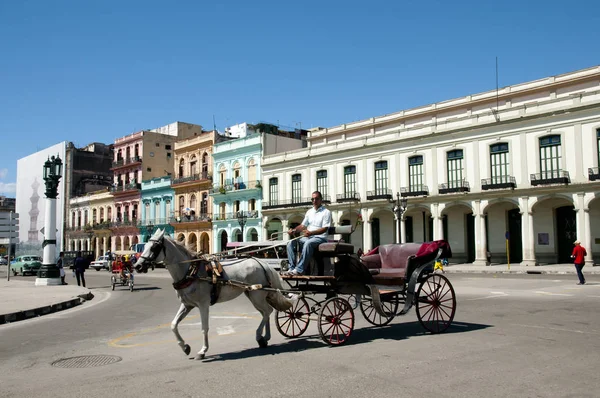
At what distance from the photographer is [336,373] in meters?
6.30

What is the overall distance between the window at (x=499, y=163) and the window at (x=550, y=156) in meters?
2.30

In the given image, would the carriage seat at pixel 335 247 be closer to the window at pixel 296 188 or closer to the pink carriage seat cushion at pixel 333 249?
the pink carriage seat cushion at pixel 333 249

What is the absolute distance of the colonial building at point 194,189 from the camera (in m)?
57.4

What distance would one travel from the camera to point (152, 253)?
24.0ft

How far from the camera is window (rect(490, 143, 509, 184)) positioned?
35.9 metres

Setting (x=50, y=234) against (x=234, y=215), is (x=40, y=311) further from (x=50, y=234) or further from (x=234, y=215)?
(x=234, y=215)

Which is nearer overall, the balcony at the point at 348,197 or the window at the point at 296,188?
the balcony at the point at 348,197

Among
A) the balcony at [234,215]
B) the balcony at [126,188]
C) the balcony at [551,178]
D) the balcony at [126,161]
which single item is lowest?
the balcony at [234,215]

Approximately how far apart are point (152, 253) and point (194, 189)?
52.6 metres

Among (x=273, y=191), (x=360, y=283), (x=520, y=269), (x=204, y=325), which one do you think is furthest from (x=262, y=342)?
(x=273, y=191)

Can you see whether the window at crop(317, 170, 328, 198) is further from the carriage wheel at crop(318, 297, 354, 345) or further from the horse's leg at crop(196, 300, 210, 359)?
the horse's leg at crop(196, 300, 210, 359)

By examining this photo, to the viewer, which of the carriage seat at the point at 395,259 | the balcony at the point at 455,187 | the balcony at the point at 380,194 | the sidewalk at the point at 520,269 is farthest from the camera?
the balcony at the point at 380,194

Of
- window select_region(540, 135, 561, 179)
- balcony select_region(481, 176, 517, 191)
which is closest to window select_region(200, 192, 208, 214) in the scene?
balcony select_region(481, 176, 517, 191)

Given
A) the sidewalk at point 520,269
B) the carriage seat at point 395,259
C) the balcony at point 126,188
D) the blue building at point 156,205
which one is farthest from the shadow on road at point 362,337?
the balcony at point 126,188
